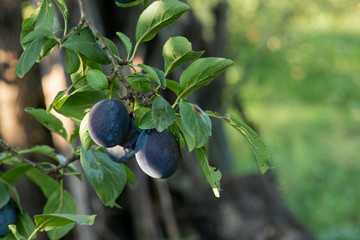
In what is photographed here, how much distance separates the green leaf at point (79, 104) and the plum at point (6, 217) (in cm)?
19

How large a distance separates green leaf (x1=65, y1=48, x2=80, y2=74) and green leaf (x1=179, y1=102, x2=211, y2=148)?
0.54ft

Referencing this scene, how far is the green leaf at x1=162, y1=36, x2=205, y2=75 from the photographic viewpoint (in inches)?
20.1

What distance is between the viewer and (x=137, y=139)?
494 mm

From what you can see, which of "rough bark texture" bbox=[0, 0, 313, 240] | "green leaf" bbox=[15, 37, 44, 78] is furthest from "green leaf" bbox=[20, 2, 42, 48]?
"rough bark texture" bbox=[0, 0, 313, 240]

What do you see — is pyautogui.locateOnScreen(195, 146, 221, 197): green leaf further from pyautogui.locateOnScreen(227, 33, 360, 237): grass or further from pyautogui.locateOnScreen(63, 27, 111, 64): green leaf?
pyautogui.locateOnScreen(227, 33, 360, 237): grass

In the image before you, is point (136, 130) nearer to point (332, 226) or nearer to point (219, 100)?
point (219, 100)

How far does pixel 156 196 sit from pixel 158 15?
180 cm

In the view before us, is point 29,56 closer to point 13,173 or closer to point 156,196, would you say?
point 13,173

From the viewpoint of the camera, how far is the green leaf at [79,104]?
1.71ft

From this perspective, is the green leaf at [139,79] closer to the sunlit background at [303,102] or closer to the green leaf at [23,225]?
the green leaf at [23,225]

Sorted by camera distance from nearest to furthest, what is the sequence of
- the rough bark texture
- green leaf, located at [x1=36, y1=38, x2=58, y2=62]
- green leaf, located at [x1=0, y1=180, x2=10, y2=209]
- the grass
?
green leaf, located at [x1=36, y1=38, x2=58, y2=62]
green leaf, located at [x1=0, y1=180, x2=10, y2=209]
the rough bark texture
the grass

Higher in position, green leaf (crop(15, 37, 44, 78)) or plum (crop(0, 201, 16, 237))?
green leaf (crop(15, 37, 44, 78))

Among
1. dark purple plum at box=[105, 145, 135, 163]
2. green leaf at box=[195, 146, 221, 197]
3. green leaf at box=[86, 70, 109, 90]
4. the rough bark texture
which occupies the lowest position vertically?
the rough bark texture

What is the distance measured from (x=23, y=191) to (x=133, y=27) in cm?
85
